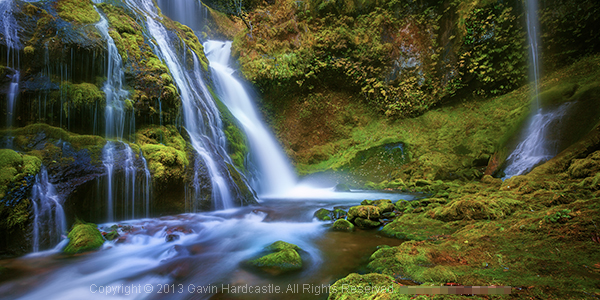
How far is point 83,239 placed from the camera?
14.6 ft

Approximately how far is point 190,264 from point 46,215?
287 cm

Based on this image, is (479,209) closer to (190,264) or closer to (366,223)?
(366,223)

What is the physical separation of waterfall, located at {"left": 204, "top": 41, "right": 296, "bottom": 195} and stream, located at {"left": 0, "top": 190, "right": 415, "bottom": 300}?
4865 millimetres

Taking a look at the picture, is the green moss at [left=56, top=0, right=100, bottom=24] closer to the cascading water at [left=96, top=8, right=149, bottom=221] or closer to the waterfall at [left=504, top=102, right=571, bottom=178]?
the cascading water at [left=96, top=8, right=149, bottom=221]

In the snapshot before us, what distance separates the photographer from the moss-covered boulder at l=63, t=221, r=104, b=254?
14.3ft

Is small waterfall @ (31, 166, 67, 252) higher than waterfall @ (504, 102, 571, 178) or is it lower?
lower

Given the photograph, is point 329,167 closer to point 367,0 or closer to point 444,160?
point 444,160

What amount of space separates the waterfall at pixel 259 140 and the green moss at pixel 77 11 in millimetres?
5342

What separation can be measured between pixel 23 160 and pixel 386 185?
1008 cm

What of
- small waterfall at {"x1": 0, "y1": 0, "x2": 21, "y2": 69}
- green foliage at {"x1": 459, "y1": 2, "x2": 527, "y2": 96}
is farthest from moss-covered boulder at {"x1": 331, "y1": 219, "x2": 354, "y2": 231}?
green foliage at {"x1": 459, "y1": 2, "x2": 527, "y2": 96}

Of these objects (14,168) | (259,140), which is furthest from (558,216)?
(259,140)

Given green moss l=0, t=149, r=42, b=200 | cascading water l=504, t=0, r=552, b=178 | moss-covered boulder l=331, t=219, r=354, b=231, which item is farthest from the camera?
cascading water l=504, t=0, r=552, b=178

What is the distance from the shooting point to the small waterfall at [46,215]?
4412mm

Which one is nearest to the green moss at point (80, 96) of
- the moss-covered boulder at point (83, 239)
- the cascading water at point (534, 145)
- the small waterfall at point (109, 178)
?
the small waterfall at point (109, 178)
